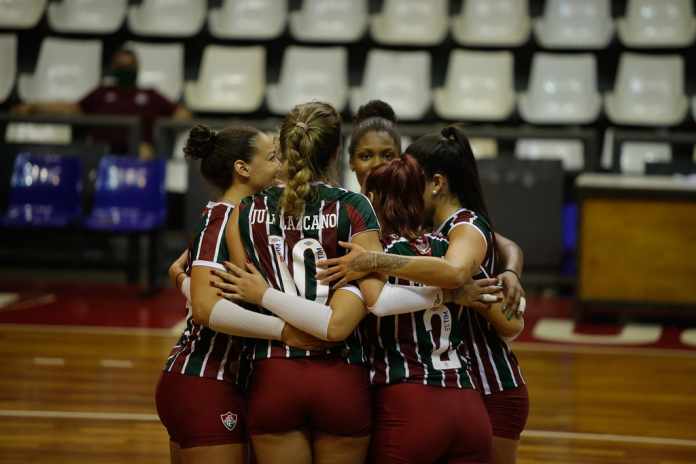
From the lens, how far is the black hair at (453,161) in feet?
9.22

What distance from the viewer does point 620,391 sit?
5.31 m

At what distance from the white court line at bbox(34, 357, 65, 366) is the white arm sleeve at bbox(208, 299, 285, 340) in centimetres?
325

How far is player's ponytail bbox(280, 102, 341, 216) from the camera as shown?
100 inches

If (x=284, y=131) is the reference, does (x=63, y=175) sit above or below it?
below

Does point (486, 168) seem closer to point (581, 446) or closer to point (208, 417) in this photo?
A: point (581, 446)

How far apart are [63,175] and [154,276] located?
3.22ft

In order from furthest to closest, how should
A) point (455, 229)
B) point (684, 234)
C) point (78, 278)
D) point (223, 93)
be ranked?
point (223, 93)
point (78, 278)
point (684, 234)
point (455, 229)

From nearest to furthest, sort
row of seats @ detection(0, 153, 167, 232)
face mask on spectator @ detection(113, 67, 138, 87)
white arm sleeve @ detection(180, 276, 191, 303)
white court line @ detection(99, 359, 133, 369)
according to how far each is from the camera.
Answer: white arm sleeve @ detection(180, 276, 191, 303) < white court line @ detection(99, 359, 133, 369) < row of seats @ detection(0, 153, 167, 232) < face mask on spectator @ detection(113, 67, 138, 87)

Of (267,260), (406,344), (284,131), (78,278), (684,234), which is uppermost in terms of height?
(284,131)

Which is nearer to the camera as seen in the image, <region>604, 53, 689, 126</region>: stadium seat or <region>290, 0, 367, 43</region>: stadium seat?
<region>604, 53, 689, 126</region>: stadium seat

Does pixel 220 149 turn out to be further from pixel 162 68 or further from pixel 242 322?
pixel 162 68

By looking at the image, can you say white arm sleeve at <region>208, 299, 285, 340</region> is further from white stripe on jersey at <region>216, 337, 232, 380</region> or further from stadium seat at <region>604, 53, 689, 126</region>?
stadium seat at <region>604, 53, 689, 126</region>

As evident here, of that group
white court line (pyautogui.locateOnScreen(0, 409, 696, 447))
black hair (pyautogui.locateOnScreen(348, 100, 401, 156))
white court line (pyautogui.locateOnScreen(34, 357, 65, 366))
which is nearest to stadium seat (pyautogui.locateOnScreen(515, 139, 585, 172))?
white court line (pyautogui.locateOnScreen(34, 357, 65, 366))

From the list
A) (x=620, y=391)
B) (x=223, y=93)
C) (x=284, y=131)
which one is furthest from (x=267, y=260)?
(x=223, y=93)
